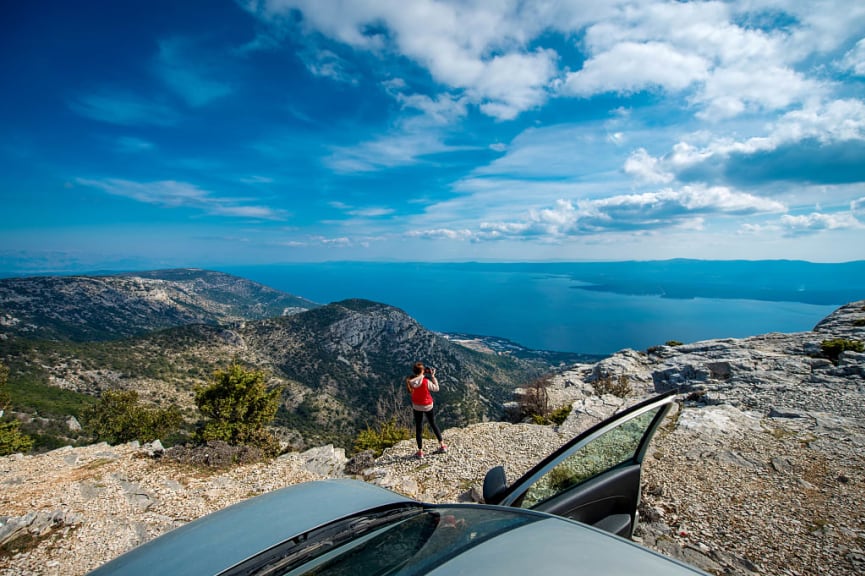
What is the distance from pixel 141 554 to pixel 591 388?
18.3m

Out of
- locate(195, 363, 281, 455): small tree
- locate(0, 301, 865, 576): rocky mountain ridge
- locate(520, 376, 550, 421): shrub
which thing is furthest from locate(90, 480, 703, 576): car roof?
locate(195, 363, 281, 455): small tree

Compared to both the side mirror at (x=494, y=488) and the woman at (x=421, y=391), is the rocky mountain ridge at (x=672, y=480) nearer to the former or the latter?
the woman at (x=421, y=391)

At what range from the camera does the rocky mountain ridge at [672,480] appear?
4.39 m

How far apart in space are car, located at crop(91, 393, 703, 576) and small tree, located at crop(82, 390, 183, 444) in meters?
29.8

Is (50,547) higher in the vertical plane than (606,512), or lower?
lower

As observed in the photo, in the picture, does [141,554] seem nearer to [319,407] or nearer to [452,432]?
[452,432]

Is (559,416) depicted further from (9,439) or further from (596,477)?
(9,439)

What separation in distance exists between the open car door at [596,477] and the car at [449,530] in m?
0.01

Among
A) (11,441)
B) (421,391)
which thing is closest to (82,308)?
(11,441)

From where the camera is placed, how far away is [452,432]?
35.6ft

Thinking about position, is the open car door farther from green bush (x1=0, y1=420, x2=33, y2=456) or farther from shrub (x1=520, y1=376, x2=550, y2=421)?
green bush (x1=0, y1=420, x2=33, y2=456)

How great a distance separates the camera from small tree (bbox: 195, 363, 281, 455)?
13750mm

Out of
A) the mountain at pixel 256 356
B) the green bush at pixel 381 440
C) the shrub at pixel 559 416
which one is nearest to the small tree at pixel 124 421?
the mountain at pixel 256 356

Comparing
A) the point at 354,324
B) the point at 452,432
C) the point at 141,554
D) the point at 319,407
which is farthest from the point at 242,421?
the point at 354,324
